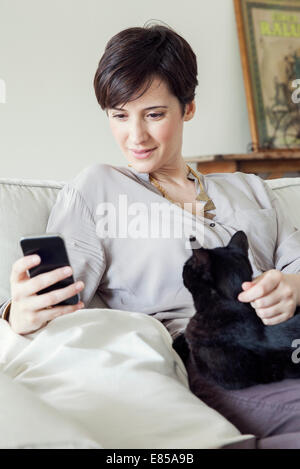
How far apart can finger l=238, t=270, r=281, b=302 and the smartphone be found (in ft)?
0.78

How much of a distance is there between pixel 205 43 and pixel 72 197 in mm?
2199

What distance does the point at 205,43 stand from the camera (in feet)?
9.52

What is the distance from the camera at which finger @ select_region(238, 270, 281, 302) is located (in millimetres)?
735

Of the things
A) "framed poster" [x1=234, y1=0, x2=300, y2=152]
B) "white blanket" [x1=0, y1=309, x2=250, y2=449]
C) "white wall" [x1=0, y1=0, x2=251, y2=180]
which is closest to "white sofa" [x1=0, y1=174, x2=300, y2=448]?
"white blanket" [x1=0, y1=309, x2=250, y2=449]

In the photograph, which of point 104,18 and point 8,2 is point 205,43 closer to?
point 104,18

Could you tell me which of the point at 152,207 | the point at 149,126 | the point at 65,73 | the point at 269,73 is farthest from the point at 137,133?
the point at 269,73

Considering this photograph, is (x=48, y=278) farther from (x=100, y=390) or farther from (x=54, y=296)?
(x=100, y=390)

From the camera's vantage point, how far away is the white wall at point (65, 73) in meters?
2.35

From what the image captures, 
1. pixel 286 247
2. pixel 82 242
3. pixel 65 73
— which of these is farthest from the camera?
pixel 65 73

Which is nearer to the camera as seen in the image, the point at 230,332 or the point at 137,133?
the point at 230,332

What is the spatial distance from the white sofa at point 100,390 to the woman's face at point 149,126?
0.33 meters

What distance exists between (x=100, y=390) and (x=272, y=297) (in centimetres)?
27

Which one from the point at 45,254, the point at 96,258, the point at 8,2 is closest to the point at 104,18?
the point at 8,2

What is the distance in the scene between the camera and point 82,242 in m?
0.93
